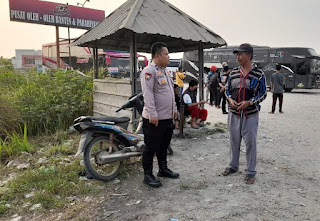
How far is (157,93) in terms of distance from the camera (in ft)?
11.2

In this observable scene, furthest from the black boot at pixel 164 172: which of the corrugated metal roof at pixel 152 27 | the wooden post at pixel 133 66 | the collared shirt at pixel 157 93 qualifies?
the corrugated metal roof at pixel 152 27

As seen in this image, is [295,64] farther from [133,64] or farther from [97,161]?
[97,161]

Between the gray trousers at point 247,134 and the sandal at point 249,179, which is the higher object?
the gray trousers at point 247,134

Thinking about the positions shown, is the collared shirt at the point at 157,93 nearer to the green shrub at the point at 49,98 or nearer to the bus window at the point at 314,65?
the green shrub at the point at 49,98

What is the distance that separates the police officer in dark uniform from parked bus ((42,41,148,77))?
10716 mm

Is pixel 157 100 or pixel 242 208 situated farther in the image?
pixel 157 100

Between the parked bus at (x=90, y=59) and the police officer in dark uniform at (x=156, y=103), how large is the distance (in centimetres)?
1072

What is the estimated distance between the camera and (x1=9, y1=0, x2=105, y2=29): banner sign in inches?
655

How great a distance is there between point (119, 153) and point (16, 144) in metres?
2.57

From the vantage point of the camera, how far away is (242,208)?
9.52 ft

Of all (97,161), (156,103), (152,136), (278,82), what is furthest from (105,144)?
(278,82)

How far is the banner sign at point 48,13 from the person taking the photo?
16.6 m

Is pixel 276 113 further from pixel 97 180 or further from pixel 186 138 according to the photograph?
pixel 97 180

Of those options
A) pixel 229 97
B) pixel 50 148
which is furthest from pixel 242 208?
pixel 50 148
